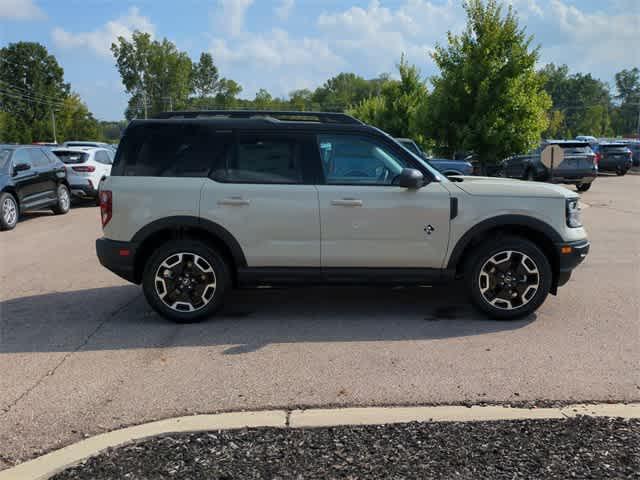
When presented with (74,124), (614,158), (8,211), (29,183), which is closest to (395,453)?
(8,211)

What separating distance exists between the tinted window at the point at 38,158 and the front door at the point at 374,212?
10069mm

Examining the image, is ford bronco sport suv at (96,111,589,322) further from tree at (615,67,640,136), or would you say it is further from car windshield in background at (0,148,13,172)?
tree at (615,67,640,136)

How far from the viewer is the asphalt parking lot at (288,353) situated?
4.05 m

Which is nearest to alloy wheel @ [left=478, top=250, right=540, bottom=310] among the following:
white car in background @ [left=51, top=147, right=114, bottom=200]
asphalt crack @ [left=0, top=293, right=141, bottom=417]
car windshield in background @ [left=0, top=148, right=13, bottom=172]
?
asphalt crack @ [left=0, top=293, right=141, bottom=417]

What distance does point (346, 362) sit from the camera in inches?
188

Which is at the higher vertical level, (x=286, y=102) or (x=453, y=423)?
(x=286, y=102)

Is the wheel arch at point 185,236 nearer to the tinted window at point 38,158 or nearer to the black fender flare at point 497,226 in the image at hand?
the black fender flare at point 497,226

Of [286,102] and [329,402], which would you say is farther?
[286,102]

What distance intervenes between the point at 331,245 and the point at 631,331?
2.81m

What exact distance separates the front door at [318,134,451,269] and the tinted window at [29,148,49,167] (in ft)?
33.0

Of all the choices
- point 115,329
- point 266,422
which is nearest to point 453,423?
point 266,422

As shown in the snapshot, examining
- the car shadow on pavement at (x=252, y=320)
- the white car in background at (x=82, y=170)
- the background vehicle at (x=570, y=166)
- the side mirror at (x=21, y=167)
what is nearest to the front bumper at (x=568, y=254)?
the car shadow on pavement at (x=252, y=320)

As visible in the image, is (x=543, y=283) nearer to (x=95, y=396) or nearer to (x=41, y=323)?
(x=95, y=396)

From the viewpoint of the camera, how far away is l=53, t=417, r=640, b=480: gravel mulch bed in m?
3.13
